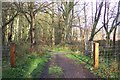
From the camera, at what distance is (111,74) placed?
324 centimetres

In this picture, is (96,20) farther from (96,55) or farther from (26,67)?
(26,67)

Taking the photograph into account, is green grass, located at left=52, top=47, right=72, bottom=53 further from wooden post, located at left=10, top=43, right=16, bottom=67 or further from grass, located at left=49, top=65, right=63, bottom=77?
wooden post, located at left=10, top=43, right=16, bottom=67

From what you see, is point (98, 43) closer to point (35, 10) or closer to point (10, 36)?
point (35, 10)

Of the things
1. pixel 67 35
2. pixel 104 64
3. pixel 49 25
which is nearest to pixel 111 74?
pixel 104 64

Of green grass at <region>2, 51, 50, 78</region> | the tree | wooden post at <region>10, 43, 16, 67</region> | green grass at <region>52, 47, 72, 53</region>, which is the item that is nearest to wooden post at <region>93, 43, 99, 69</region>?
the tree

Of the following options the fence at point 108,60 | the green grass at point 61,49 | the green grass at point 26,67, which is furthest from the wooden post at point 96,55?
the green grass at point 26,67

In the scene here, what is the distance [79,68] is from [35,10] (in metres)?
1.04

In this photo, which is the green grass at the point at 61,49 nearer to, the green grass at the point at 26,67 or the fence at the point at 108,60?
the green grass at the point at 26,67

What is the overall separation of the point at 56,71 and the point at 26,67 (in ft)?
1.41

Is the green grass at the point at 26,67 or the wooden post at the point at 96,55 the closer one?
the green grass at the point at 26,67

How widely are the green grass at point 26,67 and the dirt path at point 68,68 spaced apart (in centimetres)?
11

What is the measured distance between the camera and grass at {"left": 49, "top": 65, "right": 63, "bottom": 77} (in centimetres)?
325

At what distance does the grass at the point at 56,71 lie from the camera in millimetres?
3246

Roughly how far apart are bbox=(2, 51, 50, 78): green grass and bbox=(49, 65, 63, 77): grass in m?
0.14
